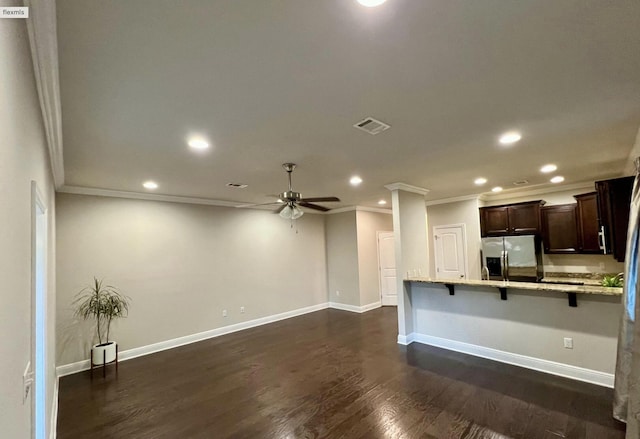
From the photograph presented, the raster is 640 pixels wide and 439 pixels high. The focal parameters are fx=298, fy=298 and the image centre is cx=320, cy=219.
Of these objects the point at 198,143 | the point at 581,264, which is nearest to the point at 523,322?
the point at 581,264

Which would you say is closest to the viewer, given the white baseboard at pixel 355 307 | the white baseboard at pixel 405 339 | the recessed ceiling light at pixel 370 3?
the recessed ceiling light at pixel 370 3

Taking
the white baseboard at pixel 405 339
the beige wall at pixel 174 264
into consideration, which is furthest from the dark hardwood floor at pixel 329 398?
Answer: the beige wall at pixel 174 264

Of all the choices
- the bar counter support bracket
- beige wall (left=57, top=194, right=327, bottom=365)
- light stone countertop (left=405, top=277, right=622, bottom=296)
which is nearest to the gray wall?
beige wall (left=57, top=194, right=327, bottom=365)

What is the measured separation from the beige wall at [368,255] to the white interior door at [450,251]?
151 cm

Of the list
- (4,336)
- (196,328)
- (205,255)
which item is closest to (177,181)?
(205,255)

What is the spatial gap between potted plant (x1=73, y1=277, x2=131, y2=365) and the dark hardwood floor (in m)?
0.29

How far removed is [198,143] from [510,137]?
3.09 m

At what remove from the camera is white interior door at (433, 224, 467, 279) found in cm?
676

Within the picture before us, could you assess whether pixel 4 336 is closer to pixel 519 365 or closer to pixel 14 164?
pixel 14 164

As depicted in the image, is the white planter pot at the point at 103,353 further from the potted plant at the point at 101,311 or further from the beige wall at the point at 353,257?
the beige wall at the point at 353,257

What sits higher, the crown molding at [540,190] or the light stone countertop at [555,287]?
the crown molding at [540,190]

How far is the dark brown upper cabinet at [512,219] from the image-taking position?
5.72 meters

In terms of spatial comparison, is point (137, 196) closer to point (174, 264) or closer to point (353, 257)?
point (174, 264)

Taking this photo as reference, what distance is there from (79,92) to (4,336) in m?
1.69
